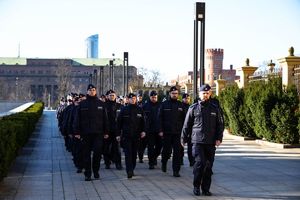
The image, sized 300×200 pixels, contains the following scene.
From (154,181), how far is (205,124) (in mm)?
2189

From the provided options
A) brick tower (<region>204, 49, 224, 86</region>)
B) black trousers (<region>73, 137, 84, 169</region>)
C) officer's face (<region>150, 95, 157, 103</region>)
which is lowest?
black trousers (<region>73, 137, 84, 169</region>)

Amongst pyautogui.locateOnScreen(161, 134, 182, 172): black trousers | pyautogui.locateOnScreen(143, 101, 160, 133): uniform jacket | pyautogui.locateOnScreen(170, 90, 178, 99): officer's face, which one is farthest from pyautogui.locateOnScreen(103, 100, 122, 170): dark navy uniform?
pyautogui.locateOnScreen(170, 90, 178, 99): officer's face

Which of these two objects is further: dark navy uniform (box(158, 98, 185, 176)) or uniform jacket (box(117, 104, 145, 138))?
dark navy uniform (box(158, 98, 185, 176))

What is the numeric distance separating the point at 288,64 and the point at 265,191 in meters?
10.2

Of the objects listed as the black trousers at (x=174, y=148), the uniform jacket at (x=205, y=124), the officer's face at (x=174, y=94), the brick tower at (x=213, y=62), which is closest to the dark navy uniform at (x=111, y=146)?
the black trousers at (x=174, y=148)

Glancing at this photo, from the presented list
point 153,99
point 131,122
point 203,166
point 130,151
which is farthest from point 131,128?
point 203,166

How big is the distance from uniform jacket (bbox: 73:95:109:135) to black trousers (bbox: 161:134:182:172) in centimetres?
154

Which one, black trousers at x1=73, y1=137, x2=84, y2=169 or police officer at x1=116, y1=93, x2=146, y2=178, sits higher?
police officer at x1=116, y1=93, x2=146, y2=178

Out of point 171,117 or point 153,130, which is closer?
point 171,117

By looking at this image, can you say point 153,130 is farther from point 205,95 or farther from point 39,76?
point 39,76

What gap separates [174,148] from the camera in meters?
11.8

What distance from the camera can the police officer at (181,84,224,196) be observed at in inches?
362

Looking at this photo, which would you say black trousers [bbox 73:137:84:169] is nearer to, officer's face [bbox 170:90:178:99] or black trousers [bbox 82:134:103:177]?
black trousers [bbox 82:134:103:177]

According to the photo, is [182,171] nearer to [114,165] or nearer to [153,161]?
[153,161]
